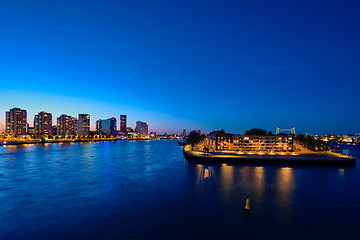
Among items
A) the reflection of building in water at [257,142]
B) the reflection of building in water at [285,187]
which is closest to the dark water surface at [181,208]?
the reflection of building in water at [285,187]

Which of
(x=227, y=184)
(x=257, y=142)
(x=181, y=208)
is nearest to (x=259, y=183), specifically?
(x=227, y=184)

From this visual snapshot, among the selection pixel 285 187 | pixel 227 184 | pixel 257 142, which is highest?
pixel 257 142

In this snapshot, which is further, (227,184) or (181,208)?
(227,184)

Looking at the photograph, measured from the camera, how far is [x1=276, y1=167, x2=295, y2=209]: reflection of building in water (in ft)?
72.0

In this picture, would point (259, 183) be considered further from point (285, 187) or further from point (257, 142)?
point (257, 142)

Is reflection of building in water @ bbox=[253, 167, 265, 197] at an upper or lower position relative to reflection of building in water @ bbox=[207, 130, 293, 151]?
lower

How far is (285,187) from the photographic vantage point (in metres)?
27.9

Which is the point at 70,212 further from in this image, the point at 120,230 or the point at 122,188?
the point at 122,188

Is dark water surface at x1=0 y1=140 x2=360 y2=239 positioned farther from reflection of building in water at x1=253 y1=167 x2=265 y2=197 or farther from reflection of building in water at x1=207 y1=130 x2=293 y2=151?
reflection of building in water at x1=207 y1=130 x2=293 y2=151

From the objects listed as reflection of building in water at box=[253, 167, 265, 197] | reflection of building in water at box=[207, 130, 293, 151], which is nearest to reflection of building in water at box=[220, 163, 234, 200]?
reflection of building in water at box=[253, 167, 265, 197]

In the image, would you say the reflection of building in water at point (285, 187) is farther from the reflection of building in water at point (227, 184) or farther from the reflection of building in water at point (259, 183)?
the reflection of building in water at point (227, 184)

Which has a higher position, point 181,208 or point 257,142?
point 257,142

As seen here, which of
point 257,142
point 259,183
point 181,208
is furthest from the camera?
point 257,142

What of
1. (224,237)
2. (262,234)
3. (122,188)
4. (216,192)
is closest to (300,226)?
(262,234)
